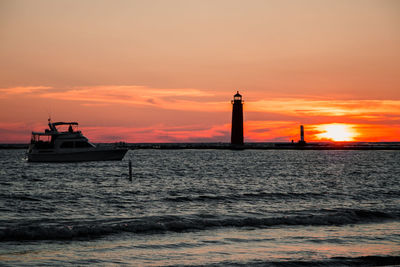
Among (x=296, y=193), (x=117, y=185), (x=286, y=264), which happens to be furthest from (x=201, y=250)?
(x=117, y=185)

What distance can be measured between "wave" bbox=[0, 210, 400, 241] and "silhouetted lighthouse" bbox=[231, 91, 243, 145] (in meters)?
78.6

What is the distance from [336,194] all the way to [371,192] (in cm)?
311

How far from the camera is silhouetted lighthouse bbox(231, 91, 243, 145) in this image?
97562 mm

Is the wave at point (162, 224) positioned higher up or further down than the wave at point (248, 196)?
higher up

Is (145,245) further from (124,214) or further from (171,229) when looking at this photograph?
(124,214)

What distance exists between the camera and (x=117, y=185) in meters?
34.5

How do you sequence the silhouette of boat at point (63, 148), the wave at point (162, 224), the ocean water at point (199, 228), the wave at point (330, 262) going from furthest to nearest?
1. the silhouette of boat at point (63, 148)
2. the wave at point (162, 224)
3. the ocean water at point (199, 228)
4. the wave at point (330, 262)

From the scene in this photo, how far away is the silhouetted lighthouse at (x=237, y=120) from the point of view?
9756cm

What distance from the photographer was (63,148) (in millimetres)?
57219

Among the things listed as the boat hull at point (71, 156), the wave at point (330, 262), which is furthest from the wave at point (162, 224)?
the boat hull at point (71, 156)

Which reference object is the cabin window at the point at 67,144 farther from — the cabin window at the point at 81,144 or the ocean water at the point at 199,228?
the ocean water at the point at 199,228

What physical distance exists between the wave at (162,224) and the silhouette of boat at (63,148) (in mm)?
40336

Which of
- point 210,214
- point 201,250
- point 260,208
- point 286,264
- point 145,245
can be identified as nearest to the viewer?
point 286,264

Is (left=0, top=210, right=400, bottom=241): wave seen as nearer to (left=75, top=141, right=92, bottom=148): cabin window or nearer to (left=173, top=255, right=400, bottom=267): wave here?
(left=173, top=255, right=400, bottom=267): wave
